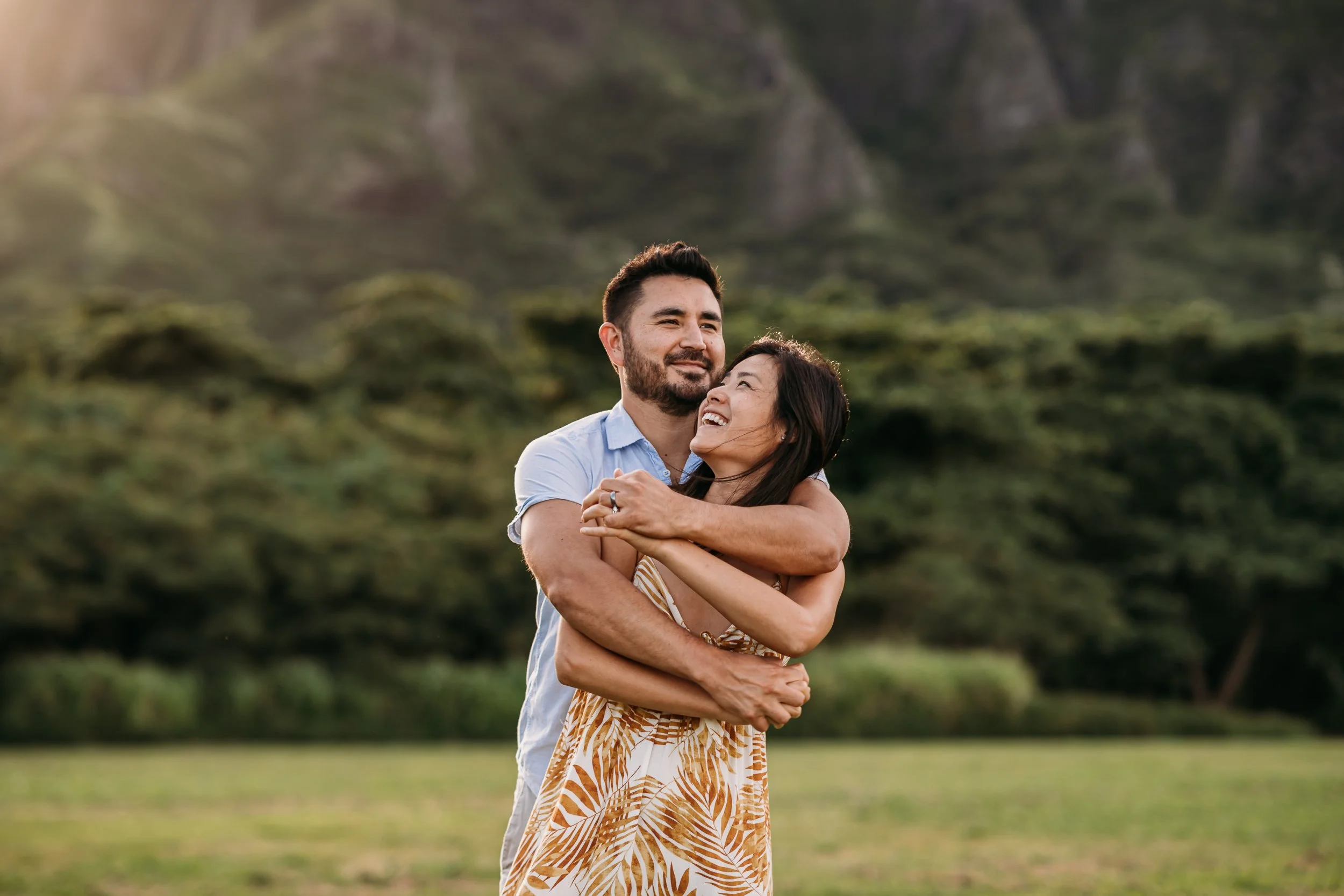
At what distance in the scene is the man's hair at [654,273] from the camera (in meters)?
3.24

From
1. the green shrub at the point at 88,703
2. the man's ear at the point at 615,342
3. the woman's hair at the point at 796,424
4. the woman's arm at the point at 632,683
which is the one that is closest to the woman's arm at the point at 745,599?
the woman's arm at the point at 632,683

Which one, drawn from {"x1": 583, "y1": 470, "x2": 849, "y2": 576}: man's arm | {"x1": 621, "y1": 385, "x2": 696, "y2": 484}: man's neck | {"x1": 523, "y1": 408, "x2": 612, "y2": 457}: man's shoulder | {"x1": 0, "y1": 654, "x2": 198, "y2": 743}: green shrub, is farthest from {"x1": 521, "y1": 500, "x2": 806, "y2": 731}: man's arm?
{"x1": 0, "y1": 654, "x2": 198, "y2": 743}: green shrub

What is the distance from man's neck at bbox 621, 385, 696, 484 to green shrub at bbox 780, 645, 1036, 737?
54.0ft

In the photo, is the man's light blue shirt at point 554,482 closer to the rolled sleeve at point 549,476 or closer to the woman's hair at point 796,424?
the rolled sleeve at point 549,476

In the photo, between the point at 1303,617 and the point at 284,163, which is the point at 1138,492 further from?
the point at 284,163

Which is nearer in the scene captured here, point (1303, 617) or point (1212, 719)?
point (1212, 719)

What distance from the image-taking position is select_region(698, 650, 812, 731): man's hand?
2.62 m

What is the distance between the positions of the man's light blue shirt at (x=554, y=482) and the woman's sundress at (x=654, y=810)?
22 cm

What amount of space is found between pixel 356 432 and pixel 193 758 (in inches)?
364

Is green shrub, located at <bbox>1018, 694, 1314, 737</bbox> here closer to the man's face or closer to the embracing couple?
the man's face

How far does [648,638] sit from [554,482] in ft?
1.53

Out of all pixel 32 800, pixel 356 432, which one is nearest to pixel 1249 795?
pixel 32 800

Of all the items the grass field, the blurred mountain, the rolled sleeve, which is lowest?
the grass field

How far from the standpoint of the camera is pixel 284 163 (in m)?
58.8
